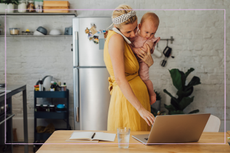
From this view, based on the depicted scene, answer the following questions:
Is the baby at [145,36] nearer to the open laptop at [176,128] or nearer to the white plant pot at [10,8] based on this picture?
the open laptop at [176,128]

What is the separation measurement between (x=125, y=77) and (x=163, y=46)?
7.17 feet

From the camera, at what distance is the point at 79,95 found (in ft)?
9.46

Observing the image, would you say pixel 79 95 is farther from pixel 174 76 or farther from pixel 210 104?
pixel 210 104

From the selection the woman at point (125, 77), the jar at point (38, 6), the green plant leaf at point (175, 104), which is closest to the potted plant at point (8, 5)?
the jar at point (38, 6)

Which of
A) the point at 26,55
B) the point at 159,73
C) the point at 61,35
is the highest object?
the point at 61,35

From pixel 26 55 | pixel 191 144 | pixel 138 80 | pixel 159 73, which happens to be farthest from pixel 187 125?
pixel 26 55

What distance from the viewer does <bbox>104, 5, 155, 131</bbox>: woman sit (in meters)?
1.32

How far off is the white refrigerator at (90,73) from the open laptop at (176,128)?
1.76 metres

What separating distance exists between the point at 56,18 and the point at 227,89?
2.76m

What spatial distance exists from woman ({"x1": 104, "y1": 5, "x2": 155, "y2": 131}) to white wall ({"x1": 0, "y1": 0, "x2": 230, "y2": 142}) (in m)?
1.93

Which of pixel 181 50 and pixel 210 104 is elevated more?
pixel 181 50

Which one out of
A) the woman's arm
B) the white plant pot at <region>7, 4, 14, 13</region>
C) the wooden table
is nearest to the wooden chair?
the wooden table

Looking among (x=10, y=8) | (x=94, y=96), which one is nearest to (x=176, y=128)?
(x=94, y=96)

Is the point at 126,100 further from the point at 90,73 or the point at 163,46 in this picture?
the point at 163,46
